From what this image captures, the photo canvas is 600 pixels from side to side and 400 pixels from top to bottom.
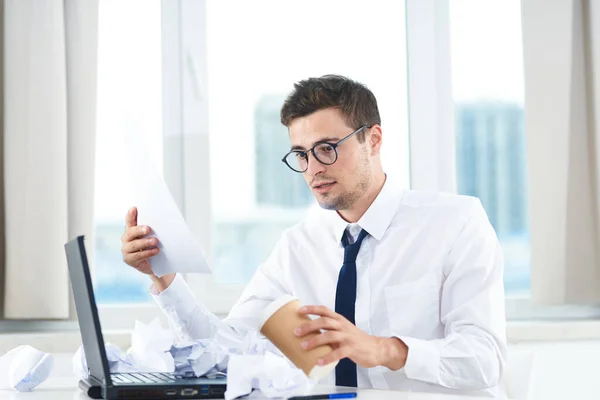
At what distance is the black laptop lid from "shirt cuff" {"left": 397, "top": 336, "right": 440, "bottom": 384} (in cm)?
59

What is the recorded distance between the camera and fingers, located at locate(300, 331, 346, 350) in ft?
3.62

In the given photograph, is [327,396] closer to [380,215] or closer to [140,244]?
[140,244]

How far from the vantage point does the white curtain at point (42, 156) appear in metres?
2.45

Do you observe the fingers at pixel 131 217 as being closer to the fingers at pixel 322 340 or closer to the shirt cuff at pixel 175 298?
the shirt cuff at pixel 175 298

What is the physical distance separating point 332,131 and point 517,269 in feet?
4.04

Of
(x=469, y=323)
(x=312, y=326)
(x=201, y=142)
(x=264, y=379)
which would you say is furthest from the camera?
(x=201, y=142)

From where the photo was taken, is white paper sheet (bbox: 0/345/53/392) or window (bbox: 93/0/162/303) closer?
white paper sheet (bbox: 0/345/53/392)

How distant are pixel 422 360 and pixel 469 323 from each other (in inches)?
7.7

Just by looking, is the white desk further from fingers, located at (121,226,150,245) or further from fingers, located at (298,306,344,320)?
fingers, located at (121,226,150,245)

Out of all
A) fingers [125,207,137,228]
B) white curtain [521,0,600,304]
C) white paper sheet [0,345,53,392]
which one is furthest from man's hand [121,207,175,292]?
white curtain [521,0,600,304]

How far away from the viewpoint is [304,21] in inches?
109

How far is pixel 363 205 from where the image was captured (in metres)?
1.95

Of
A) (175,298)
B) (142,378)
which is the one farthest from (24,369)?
(175,298)

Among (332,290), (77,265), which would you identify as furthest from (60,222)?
(77,265)
